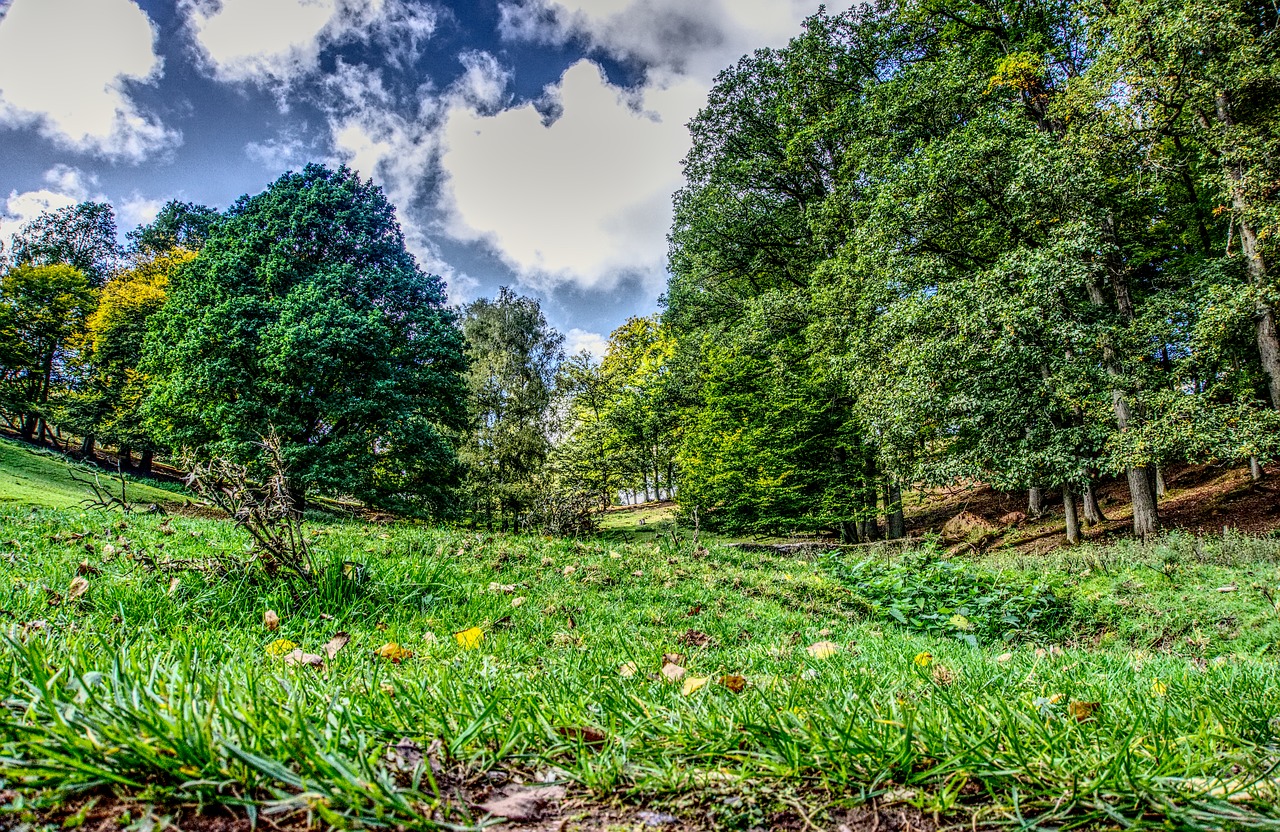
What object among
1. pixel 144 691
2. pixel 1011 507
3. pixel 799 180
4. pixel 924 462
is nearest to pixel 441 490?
pixel 924 462

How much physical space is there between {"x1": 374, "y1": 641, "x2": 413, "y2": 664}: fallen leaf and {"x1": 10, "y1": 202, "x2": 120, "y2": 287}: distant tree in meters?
46.8

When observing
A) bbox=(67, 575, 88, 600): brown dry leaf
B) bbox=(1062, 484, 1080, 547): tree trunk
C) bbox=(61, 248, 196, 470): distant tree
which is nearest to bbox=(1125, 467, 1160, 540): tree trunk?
bbox=(1062, 484, 1080, 547): tree trunk

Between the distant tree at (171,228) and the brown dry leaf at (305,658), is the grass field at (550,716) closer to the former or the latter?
the brown dry leaf at (305,658)

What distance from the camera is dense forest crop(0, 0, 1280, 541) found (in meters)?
11.7

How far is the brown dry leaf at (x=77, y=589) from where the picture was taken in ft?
10.4

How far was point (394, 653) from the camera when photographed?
2.69 m

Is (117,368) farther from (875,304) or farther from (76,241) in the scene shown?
(875,304)

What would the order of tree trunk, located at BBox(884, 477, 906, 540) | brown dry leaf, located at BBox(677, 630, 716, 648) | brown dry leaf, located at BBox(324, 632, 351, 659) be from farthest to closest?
1. tree trunk, located at BBox(884, 477, 906, 540)
2. brown dry leaf, located at BBox(677, 630, 716, 648)
3. brown dry leaf, located at BBox(324, 632, 351, 659)

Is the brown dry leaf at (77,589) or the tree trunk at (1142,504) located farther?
Result: the tree trunk at (1142,504)

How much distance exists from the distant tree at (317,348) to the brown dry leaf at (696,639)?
12.9 meters

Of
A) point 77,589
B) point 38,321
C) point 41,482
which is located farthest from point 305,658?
point 38,321

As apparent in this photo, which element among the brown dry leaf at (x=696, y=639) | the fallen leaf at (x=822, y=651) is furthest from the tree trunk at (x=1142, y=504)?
the brown dry leaf at (x=696, y=639)

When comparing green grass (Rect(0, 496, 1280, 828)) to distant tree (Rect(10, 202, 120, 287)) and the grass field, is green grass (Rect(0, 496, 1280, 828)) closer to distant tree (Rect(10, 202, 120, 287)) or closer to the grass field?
the grass field

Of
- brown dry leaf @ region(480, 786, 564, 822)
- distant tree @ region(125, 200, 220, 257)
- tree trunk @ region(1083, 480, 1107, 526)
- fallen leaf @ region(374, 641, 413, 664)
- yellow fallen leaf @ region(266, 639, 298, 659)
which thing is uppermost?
distant tree @ region(125, 200, 220, 257)
